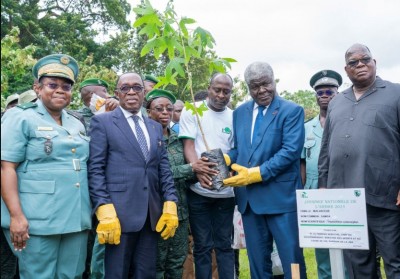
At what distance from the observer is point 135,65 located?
24031 millimetres

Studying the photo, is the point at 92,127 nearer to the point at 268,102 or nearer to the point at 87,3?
the point at 268,102

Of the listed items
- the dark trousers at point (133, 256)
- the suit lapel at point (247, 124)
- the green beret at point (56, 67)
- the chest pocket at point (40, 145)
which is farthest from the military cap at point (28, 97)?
the suit lapel at point (247, 124)

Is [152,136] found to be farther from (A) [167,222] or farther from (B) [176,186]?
(B) [176,186]

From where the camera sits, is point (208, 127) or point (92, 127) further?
point (208, 127)

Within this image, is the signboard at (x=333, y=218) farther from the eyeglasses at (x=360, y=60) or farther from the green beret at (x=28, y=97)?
the green beret at (x=28, y=97)

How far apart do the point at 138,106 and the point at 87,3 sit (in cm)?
2442

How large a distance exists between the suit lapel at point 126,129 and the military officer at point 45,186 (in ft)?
1.31


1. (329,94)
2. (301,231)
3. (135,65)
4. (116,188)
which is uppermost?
(135,65)

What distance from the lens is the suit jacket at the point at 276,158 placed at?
13.6ft

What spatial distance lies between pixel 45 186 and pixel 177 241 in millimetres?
1793

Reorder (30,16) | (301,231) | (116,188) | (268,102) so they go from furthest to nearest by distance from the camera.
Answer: (30,16)
(268,102)
(116,188)
(301,231)

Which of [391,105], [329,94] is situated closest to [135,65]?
[329,94]

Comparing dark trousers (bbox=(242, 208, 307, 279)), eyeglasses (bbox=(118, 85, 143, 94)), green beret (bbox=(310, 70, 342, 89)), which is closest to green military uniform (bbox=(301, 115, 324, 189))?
green beret (bbox=(310, 70, 342, 89))

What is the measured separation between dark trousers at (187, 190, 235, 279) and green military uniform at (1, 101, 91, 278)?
57.6 inches
